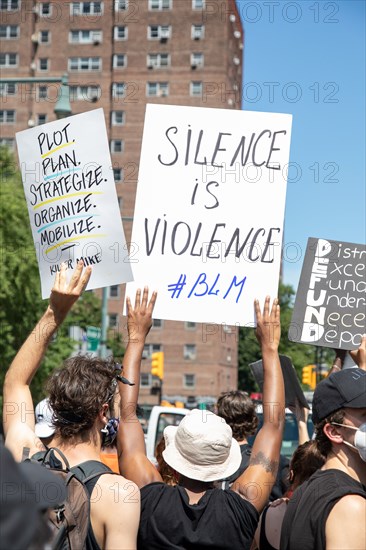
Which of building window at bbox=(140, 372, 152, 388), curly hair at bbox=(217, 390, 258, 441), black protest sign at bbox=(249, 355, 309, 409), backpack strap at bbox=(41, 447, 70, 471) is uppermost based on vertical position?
backpack strap at bbox=(41, 447, 70, 471)

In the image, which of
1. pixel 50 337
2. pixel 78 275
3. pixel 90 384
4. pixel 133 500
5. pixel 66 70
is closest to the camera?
pixel 133 500

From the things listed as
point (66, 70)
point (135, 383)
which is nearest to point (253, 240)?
point (135, 383)

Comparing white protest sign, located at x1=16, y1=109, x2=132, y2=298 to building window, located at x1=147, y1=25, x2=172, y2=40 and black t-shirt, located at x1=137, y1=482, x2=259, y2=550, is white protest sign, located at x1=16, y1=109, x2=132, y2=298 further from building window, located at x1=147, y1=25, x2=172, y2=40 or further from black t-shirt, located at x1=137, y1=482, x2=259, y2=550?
building window, located at x1=147, y1=25, x2=172, y2=40

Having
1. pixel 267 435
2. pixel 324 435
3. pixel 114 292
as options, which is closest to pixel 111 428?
pixel 267 435

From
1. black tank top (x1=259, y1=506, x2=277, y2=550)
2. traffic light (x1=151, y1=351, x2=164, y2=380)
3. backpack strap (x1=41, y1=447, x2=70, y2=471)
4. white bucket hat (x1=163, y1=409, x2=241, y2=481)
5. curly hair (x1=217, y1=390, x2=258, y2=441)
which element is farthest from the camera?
traffic light (x1=151, y1=351, x2=164, y2=380)

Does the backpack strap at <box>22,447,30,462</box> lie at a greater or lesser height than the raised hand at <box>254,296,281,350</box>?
lesser

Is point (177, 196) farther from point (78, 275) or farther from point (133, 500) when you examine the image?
point (133, 500)

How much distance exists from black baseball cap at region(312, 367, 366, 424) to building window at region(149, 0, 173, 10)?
84.9 metres

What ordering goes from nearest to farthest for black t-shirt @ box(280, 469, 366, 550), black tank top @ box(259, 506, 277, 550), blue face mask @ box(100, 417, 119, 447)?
1. black t-shirt @ box(280, 469, 366, 550)
2. black tank top @ box(259, 506, 277, 550)
3. blue face mask @ box(100, 417, 119, 447)

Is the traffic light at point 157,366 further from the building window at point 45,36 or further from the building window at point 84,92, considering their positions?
the building window at point 45,36

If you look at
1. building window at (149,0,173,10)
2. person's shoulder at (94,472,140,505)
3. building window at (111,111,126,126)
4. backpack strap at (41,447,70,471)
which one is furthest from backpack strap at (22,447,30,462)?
building window at (149,0,173,10)

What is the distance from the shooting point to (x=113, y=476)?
11.6 ft

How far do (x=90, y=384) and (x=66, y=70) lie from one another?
277 feet

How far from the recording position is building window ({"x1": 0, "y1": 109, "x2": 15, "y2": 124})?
83.7 metres
